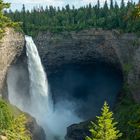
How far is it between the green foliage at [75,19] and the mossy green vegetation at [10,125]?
32.5m

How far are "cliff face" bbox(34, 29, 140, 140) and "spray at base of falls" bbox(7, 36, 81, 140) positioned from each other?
327 cm

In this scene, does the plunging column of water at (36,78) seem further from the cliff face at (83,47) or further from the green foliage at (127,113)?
the green foliage at (127,113)

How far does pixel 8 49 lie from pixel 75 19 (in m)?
23.4

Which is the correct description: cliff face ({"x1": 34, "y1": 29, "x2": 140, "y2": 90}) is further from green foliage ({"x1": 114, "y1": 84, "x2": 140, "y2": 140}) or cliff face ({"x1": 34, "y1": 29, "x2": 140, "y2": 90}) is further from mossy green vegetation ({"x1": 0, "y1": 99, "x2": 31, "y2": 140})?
mossy green vegetation ({"x1": 0, "y1": 99, "x2": 31, "y2": 140})

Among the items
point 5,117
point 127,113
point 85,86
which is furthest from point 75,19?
point 5,117

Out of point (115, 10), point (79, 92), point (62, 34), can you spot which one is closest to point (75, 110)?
point (79, 92)

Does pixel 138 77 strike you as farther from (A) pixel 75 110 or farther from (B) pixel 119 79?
(A) pixel 75 110

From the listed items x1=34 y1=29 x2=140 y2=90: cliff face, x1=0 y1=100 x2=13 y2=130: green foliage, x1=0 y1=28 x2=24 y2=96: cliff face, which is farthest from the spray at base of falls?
x1=0 y1=100 x2=13 y2=130: green foliage

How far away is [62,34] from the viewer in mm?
100250

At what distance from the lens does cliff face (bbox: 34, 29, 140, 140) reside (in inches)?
3674

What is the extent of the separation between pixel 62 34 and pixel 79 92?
1498 cm

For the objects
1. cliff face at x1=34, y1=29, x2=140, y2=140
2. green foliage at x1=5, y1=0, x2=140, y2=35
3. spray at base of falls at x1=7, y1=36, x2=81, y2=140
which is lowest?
spray at base of falls at x1=7, y1=36, x2=81, y2=140

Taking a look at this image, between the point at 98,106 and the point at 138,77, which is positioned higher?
the point at 138,77

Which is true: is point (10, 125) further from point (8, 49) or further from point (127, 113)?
point (8, 49)
